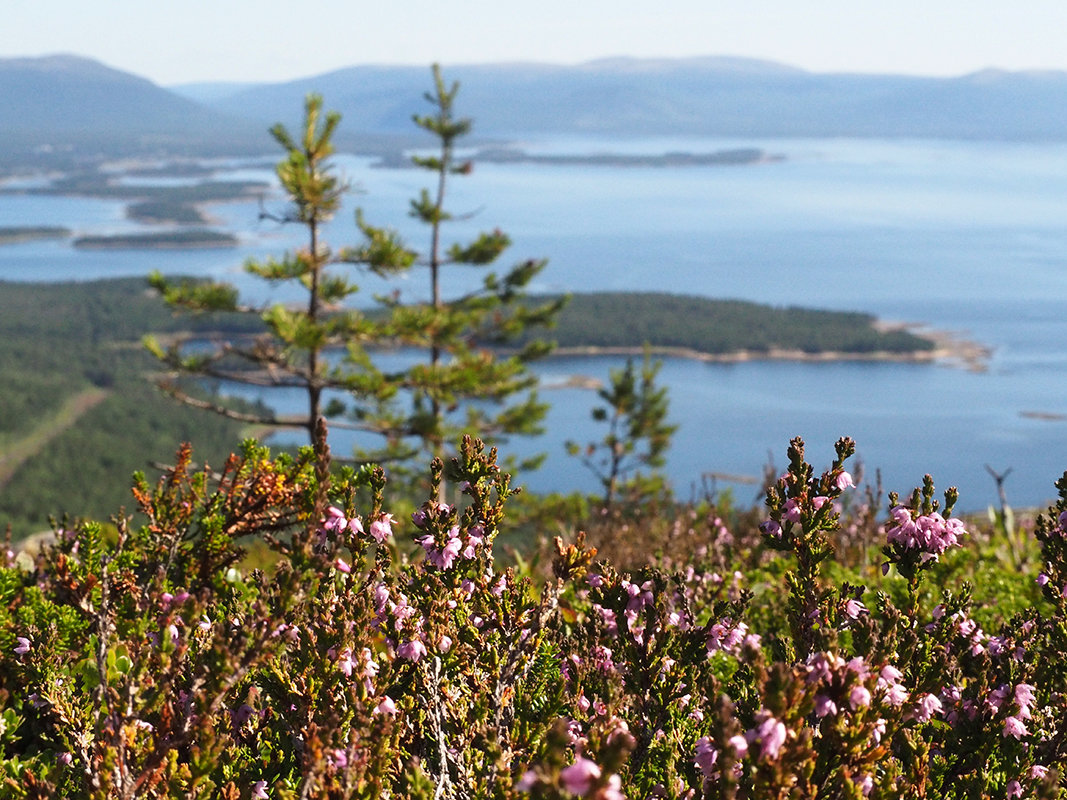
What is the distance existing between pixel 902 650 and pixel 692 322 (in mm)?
112484

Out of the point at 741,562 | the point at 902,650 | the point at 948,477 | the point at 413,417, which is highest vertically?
the point at 902,650

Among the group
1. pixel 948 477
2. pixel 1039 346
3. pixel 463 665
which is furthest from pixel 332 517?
pixel 1039 346

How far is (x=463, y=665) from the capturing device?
99.7 inches

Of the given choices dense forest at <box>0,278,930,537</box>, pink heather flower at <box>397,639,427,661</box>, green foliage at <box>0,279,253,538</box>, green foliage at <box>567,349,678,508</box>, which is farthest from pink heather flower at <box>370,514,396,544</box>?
dense forest at <box>0,278,930,537</box>

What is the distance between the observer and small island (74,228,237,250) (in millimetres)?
160750

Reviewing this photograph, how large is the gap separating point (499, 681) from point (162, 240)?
584 feet

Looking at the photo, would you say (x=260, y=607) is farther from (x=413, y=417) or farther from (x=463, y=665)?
(x=413, y=417)

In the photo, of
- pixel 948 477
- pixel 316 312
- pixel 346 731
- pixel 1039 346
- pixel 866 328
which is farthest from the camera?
pixel 866 328

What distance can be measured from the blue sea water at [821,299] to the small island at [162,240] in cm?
231

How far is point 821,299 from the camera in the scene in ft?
420

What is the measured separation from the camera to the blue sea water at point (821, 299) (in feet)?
223

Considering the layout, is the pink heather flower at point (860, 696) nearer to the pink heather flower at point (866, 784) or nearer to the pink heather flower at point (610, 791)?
the pink heather flower at point (866, 784)

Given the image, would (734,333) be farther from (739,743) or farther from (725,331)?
(739,743)

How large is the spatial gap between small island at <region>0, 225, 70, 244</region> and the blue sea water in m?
3.56
